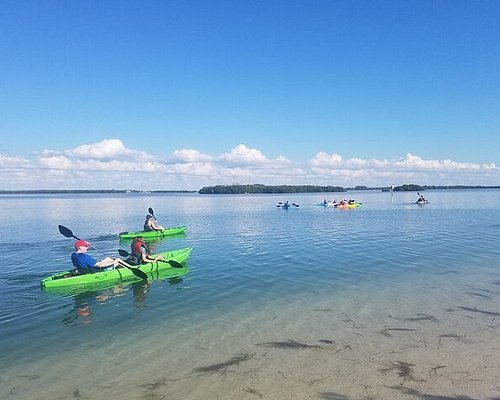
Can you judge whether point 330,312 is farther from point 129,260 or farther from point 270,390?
point 129,260

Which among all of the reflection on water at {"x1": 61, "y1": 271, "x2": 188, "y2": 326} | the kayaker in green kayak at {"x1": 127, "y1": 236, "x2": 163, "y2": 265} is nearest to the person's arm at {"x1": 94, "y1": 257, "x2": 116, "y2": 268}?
the kayaker in green kayak at {"x1": 127, "y1": 236, "x2": 163, "y2": 265}

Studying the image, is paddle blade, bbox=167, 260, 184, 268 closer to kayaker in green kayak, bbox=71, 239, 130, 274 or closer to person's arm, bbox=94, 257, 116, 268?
person's arm, bbox=94, 257, 116, 268

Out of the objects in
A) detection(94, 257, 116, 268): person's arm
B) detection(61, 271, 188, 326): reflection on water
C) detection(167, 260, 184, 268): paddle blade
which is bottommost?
detection(61, 271, 188, 326): reflection on water

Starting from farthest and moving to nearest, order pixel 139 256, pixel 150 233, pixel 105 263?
1. pixel 150 233
2. pixel 139 256
3. pixel 105 263

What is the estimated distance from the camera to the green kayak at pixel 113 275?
16.5 m

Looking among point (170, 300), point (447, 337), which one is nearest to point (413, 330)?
point (447, 337)

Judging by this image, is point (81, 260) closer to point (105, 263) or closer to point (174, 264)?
point (105, 263)

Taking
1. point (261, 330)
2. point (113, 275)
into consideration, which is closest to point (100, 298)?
point (113, 275)

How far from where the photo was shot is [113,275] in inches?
706

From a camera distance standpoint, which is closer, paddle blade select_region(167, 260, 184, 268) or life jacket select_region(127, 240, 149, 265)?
life jacket select_region(127, 240, 149, 265)

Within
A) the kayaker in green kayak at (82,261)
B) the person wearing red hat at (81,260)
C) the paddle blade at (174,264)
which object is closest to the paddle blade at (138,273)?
the kayaker in green kayak at (82,261)

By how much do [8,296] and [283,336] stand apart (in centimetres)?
1100

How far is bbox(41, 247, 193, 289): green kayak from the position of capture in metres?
16.5

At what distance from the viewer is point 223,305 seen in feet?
46.2
